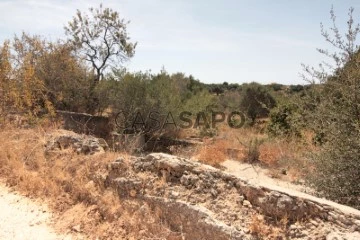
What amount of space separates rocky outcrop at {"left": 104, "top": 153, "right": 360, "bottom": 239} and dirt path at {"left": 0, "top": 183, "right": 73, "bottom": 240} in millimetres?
918

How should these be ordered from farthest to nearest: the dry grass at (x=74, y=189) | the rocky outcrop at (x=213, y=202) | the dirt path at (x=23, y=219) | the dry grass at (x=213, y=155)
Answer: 1. the dry grass at (x=213, y=155)
2. the dry grass at (x=74, y=189)
3. the dirt path at (x=23, y=219)
4. the rocky outcrop at (x=213, y=202)

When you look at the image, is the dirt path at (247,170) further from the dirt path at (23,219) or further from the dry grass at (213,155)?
the dirt path at (23,219)

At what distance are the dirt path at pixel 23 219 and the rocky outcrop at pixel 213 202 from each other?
92cm

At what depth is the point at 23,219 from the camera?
4.03 m

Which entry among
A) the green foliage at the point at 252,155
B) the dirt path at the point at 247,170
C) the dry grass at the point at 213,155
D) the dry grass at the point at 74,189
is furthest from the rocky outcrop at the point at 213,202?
the green foliage at the point at 252,155

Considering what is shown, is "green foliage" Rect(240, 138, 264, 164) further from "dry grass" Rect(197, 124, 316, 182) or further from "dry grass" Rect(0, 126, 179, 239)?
"dry grass" Rect(0, 126, 179, 239)

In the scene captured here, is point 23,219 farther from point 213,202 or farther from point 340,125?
point 340,125

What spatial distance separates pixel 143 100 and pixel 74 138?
6.72 m

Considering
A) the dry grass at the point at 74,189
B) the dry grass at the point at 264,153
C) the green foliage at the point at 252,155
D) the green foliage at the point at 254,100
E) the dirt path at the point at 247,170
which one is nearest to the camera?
the dry grass at the point at 74,189

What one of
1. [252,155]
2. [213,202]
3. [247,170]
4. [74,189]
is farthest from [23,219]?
[252,155]

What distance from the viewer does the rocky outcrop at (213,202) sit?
306cm

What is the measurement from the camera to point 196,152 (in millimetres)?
10125

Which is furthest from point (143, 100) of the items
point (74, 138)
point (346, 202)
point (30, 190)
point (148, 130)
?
point (346, 202)

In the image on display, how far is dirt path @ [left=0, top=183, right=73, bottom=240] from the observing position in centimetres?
370
